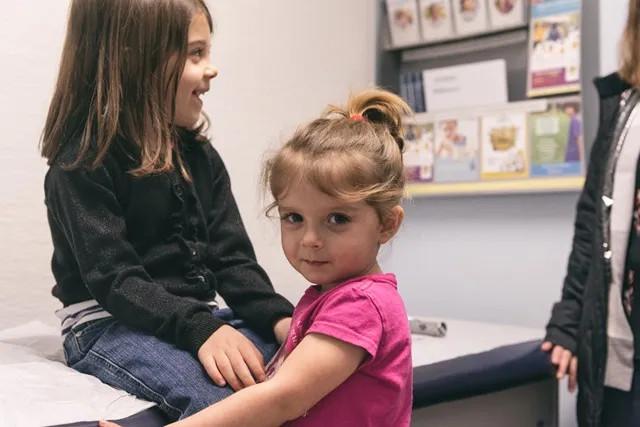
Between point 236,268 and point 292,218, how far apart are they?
280 mm

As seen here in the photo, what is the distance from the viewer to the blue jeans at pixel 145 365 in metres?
0.86

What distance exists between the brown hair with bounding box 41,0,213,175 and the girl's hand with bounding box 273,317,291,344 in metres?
0.26

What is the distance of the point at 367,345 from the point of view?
2.54ft

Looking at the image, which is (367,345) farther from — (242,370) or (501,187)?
(501,187)

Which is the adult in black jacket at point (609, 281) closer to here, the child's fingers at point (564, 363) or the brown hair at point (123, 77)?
the child's fingers at point (564, 363)

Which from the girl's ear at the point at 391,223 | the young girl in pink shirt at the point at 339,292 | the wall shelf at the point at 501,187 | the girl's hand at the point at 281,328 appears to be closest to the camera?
the young girl in pink shirt at the point at 339,292

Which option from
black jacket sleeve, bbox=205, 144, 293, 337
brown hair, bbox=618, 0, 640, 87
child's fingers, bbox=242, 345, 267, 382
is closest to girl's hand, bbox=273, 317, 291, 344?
black jacket sleeve, bbox=205, 144, 293, 337

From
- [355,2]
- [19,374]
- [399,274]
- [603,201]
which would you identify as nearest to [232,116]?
[355,2]

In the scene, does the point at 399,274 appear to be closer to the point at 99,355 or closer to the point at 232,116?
the point at 232,116

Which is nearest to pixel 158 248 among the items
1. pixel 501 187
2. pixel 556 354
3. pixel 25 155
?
pixel 25 155

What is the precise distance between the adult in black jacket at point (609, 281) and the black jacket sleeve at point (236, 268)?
26.2 inches

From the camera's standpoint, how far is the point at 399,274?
2.32 m

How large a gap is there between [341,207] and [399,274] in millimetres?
1514

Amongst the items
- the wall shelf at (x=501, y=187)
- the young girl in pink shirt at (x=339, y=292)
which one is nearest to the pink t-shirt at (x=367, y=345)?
the young girl in pink shirt at (x=339, y=292)
